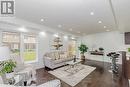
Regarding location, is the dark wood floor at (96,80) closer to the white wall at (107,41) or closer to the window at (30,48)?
the window at (30,48)

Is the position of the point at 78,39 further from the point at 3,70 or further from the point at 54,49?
the point at 3,70

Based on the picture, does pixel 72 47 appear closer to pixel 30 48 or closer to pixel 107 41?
pixel 107 41

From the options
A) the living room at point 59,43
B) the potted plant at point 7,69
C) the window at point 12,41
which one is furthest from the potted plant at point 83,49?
the potted plant at point 7,69

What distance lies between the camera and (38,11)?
13.0 ft

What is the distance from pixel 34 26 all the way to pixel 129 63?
4.81 m

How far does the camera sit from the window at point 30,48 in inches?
240

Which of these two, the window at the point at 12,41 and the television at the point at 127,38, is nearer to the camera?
the window at the point at 12,41

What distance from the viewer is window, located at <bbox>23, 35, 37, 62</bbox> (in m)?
6.11

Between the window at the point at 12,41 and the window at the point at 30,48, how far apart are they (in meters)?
0.50

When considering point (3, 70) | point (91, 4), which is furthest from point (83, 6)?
point (3, 70)

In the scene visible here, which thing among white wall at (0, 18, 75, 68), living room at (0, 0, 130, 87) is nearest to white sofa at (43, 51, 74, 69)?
living room at (0, 0, 130, 87)

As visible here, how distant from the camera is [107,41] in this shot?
9758 millimetres

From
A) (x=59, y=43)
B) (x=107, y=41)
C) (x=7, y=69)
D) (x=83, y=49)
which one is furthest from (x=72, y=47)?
(x=7, y=69)

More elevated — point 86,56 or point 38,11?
point 38,11
